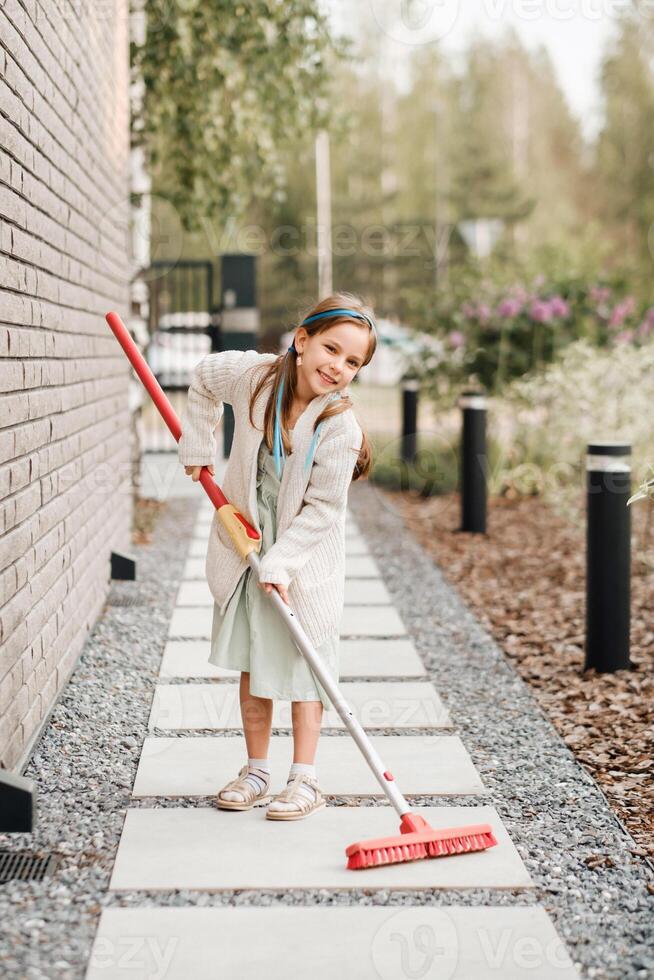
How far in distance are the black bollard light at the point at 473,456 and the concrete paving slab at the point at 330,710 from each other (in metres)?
3.42

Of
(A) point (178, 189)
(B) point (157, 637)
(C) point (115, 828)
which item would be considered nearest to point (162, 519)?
(A) point (178, 189)

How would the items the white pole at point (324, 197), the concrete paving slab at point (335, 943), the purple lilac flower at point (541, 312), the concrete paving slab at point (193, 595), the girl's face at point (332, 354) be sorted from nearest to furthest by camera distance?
the concrete paving slab at point (335, 943) < the girl's face at point (332, 354) < the concrete paving slab at point (193, 595) < the purple lilac flower at point (541, 312) < the white pole at point (324, 197)

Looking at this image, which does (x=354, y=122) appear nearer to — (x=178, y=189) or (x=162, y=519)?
(x=178, y=189)

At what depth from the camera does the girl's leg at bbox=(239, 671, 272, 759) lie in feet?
10.5

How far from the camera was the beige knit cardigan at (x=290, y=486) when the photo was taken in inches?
120

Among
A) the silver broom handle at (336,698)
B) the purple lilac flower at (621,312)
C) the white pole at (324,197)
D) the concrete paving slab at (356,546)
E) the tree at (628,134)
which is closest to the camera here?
the silver broom handle at (336,698)

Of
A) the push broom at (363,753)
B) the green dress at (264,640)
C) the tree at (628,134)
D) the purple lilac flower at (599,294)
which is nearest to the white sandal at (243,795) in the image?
the green dress at (264,640)

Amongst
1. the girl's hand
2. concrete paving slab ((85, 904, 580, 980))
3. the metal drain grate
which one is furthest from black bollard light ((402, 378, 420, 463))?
concrete paving slab ((85, 904, 580, 980))

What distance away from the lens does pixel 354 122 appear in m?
9.68

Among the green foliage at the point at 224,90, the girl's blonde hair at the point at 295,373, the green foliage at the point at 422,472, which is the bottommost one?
the green foliage at the point at 422,472

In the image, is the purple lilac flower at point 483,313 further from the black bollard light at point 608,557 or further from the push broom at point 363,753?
the push broom at point 363,753

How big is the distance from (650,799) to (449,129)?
34769 millimetres

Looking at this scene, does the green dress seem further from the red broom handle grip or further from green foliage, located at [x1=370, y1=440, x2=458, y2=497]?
green foliage, located at [x1=370, y1=440, x2=458, y2=497]

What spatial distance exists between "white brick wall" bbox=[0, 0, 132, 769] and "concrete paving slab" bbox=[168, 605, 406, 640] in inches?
14.6
